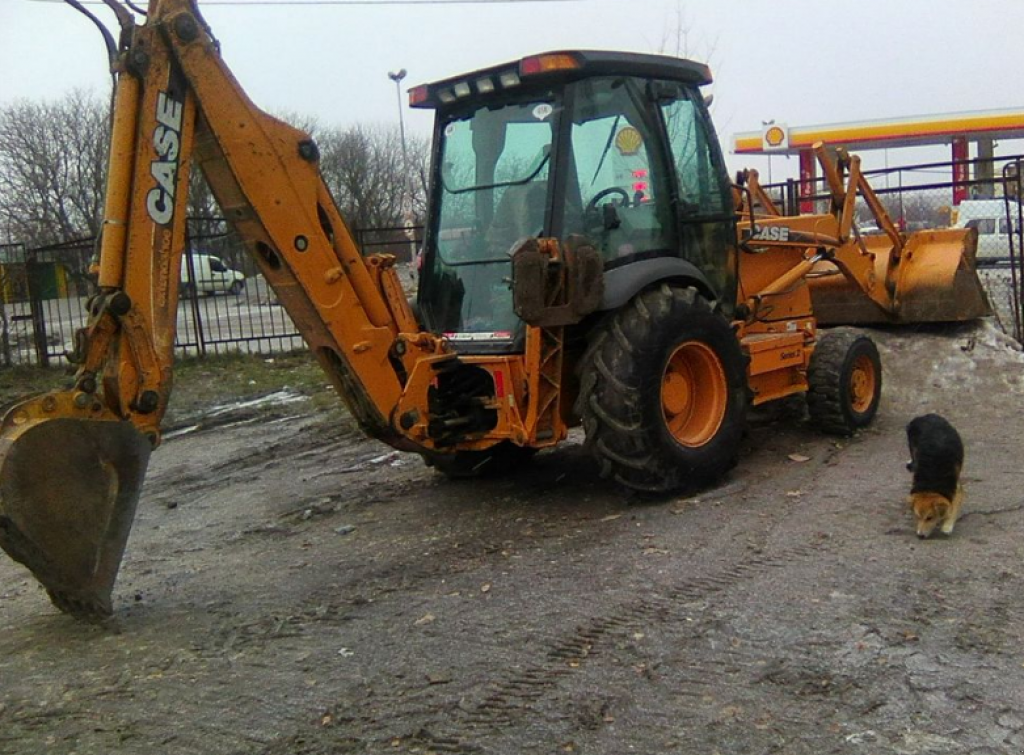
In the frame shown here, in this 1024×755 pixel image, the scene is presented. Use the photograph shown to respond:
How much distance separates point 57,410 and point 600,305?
2.69 meters

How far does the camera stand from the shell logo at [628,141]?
19.2 feet

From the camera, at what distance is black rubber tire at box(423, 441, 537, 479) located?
6.50 metres

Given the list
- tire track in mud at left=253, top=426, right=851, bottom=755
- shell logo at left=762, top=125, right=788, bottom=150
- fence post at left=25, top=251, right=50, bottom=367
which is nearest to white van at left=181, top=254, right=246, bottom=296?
fence post at left=25, top=251, right=50, bottom=367

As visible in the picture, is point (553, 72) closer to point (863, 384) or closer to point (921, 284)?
point (863, 384)

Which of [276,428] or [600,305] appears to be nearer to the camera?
[600,305]

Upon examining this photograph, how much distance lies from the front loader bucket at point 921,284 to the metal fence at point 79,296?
6.08m

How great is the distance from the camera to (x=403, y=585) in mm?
4559

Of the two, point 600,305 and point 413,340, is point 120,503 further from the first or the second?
point 600,305

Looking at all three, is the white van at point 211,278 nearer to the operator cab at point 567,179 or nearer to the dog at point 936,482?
the operator cab at point 567,179

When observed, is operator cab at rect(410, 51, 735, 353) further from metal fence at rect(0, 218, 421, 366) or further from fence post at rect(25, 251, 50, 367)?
fence post at rect(25, 251, 50, 367)

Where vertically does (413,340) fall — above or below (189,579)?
above

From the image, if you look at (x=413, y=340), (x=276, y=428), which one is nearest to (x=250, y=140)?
(x=413, y=340)

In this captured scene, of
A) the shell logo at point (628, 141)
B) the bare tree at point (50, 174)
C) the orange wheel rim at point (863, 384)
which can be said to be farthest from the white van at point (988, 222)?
the bare tree at point (50, 174)

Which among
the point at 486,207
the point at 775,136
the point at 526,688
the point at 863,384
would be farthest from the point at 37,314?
the point at 775,136
